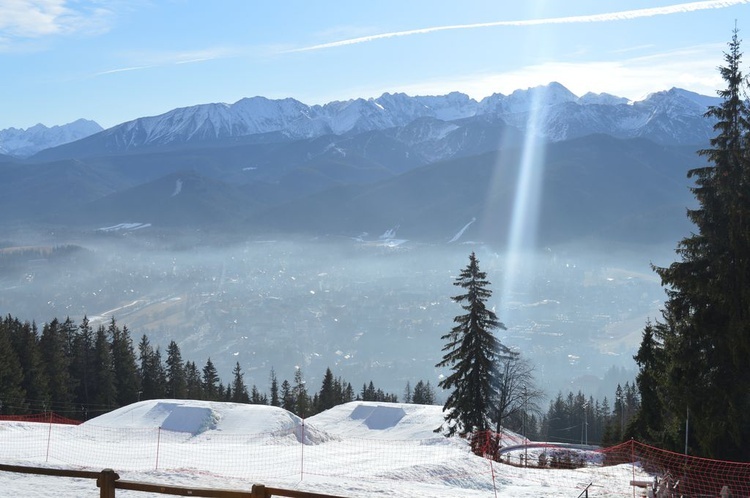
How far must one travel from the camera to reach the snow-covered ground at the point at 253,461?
17406 mm

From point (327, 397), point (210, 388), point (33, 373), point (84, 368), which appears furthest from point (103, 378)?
point (327, 397)

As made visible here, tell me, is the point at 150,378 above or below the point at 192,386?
above

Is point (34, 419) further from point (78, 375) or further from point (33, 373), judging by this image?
point (78, 375)

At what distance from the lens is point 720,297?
22328 mm

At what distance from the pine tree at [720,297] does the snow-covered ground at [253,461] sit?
3281 mm

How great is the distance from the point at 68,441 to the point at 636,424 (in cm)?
2906

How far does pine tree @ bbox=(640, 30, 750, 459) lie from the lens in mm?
22062

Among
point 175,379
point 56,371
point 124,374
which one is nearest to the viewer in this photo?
point 56,371

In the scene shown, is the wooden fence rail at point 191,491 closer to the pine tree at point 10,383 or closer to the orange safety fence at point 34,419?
the orange safety fence at point 34,419

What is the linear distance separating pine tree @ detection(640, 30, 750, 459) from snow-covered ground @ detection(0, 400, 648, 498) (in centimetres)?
328

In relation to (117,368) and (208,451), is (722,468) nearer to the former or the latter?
(208,451)

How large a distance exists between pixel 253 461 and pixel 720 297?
16.7 metres

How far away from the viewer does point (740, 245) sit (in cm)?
2212

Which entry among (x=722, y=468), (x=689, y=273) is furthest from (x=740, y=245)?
(x=722, y=468)
